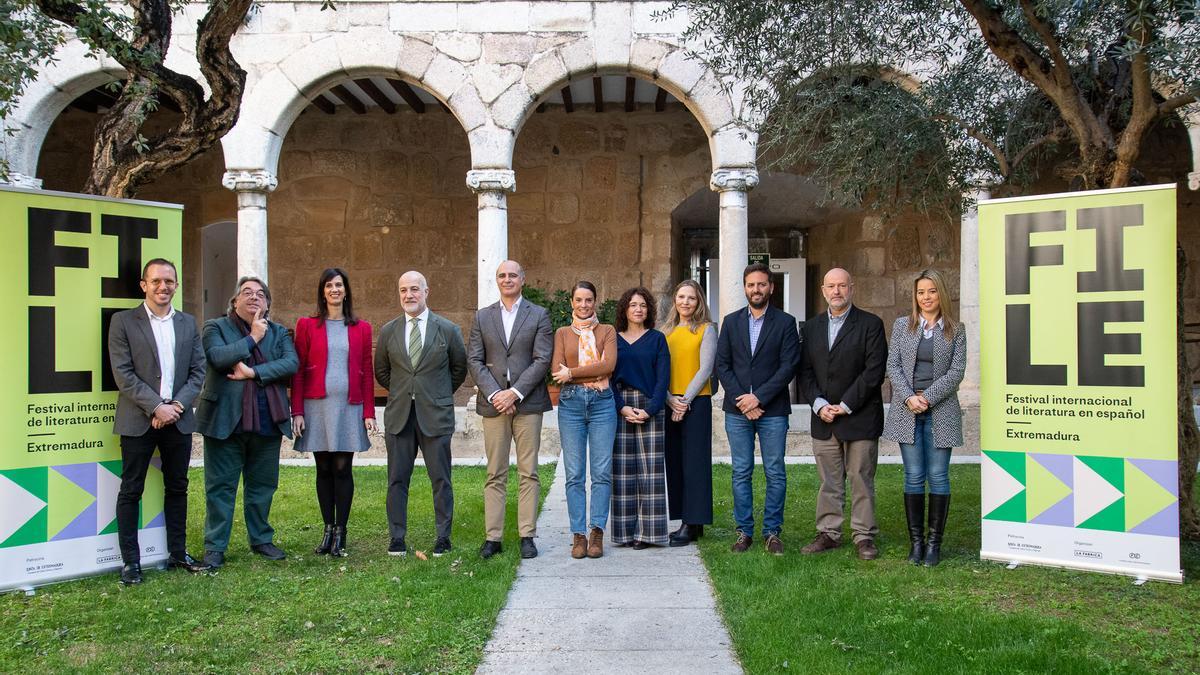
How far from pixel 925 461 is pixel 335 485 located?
133 inches

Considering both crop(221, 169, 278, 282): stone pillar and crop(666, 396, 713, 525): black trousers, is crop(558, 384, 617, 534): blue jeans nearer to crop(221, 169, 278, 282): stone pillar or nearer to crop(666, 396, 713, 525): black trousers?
crop(666, 396, 713, 525): black trousers

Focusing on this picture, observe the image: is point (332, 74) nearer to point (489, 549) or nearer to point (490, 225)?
point (490, 225)

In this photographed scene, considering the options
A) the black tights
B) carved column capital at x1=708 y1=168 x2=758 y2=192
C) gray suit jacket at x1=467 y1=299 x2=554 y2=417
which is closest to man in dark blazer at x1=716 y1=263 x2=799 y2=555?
gray suit jacket at x1=467 y1=299 x2=554 y2=417

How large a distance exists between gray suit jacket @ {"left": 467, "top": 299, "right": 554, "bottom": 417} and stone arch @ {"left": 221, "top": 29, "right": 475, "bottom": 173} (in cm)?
431

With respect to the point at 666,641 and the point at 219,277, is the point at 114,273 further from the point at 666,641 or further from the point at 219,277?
the point at 219,277

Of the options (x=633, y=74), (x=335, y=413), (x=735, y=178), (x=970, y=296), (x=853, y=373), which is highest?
(x=633, y=74)

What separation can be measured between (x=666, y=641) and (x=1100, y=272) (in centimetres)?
296

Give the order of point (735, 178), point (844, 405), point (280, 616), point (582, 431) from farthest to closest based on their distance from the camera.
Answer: point (735, 178), point (582, 431), point (844, 405), point (280, 616)

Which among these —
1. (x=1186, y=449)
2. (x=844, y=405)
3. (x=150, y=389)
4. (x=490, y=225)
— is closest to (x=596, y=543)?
(x=844, y=405)

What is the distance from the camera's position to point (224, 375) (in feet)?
16.3

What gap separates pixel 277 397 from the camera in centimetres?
505

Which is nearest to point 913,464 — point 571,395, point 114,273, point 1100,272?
point 1100,272

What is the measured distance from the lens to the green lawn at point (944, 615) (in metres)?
3.46

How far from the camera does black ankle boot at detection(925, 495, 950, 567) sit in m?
4.93
